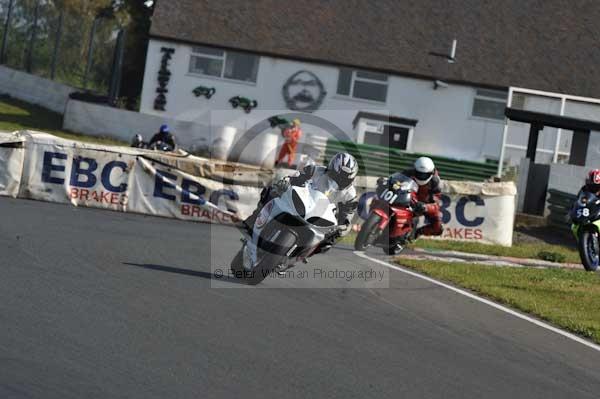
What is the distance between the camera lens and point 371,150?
32.4 m

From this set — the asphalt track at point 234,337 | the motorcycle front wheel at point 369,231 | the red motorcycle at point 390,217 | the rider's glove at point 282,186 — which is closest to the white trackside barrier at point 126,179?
the red motorcycle at point 390,217

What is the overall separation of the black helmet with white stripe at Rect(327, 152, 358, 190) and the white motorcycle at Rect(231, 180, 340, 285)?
0.37 meters

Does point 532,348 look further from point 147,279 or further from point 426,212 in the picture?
point 426,212

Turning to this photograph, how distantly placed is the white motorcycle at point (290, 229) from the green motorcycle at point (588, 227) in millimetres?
5644

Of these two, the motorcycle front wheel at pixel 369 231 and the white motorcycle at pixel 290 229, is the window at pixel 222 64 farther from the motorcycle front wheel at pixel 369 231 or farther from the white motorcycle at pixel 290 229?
the white motorcycle at pixel 290 229

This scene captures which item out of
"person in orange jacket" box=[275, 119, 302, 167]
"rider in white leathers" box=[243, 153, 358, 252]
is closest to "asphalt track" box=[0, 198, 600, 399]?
"rider in white leathers" box=[243, 153, 358, 252]

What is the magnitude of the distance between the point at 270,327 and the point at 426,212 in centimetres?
769

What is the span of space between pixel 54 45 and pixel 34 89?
1.93 metres

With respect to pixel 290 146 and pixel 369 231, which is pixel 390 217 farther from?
pixel 290 146

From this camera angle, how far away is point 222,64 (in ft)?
128

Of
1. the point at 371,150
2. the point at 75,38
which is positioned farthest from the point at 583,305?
the point at 75,38

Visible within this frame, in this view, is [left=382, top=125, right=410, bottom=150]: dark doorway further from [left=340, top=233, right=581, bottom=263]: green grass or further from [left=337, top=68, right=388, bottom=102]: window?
[left=340, top=233, right=581, bottom=263]: green grass

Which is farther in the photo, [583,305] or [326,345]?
[583,305]

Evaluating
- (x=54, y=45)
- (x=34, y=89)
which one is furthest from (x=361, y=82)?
(x=34, y=89)
